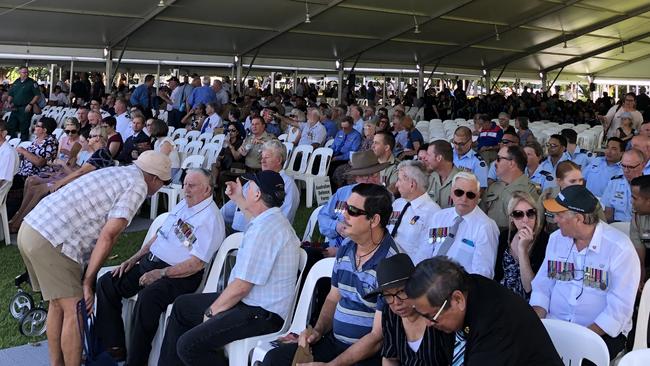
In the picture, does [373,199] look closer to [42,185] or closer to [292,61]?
[42,185]

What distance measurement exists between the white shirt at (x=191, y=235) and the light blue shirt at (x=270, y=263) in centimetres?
56

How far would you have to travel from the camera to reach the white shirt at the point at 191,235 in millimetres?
3668

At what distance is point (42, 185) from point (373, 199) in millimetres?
4768

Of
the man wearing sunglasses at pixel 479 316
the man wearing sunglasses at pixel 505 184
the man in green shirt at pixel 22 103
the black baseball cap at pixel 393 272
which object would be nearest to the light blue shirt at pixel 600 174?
the man wearing sunglasses at pixel 505 184

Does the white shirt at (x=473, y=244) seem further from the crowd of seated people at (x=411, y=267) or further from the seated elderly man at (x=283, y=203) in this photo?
the seated elderly man at (x=283, y=203)

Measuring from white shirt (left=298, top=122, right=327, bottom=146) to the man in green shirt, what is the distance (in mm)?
5565

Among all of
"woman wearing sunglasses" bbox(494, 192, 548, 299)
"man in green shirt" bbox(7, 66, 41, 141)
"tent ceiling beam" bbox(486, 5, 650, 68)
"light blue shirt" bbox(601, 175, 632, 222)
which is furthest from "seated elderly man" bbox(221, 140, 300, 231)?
"tent ceiling beam" bbox(486, 5, 650, 68)

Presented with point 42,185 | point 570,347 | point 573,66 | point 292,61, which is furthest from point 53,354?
point 573,66

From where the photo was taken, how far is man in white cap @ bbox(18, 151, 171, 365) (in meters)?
3.26

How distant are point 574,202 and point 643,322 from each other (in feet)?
1.75

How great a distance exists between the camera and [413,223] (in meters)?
3.87

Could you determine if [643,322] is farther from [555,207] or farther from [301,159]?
[301,159]

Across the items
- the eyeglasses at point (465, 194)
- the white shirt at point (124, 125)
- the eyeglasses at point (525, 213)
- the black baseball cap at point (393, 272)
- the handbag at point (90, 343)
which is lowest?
the handbag at point (90, 343)

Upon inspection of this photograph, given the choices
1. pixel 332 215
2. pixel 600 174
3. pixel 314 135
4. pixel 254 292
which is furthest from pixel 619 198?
pixel 314 135
